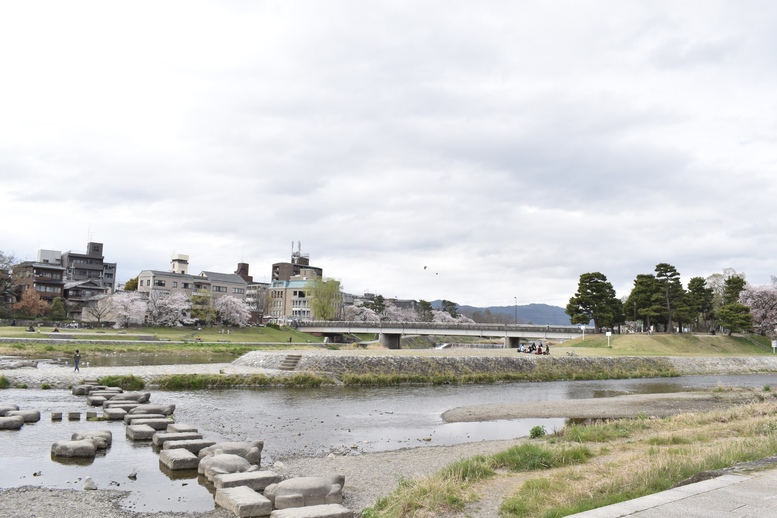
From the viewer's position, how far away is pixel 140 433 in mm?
18469

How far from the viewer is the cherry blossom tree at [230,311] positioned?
114m

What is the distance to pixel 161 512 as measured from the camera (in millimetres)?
11602

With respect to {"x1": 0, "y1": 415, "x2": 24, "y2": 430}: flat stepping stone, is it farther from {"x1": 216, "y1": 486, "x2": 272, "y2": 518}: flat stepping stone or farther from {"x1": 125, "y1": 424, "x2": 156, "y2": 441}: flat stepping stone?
{"x1": 216, "y1": 486, "x2": 272, "y2": 518}: flat stepping stone

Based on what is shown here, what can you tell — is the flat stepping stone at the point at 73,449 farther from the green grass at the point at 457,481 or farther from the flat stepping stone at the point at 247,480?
the green grass at the point at 457,481

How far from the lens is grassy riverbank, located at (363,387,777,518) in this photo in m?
10.1

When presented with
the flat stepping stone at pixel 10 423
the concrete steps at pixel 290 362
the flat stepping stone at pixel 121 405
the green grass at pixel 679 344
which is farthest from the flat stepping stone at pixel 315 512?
the green grass at pixel 679 344

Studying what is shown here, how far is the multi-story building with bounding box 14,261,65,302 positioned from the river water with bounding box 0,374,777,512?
94.0 meters

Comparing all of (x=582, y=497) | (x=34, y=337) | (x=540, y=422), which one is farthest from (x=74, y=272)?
(x=582, y=497)

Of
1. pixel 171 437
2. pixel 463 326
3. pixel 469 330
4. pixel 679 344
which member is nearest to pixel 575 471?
pixel 171 437

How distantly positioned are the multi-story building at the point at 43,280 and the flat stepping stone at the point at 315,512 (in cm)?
11854

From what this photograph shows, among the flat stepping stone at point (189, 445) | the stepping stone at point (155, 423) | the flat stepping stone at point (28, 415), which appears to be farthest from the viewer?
the flat stepping stone at point (28, 415)

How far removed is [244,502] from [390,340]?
268 ft

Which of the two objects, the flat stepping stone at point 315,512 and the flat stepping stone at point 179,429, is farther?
the flat stepping stone at point 179,429

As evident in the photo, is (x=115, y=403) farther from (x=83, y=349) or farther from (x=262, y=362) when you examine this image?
(x=83, y=349)
